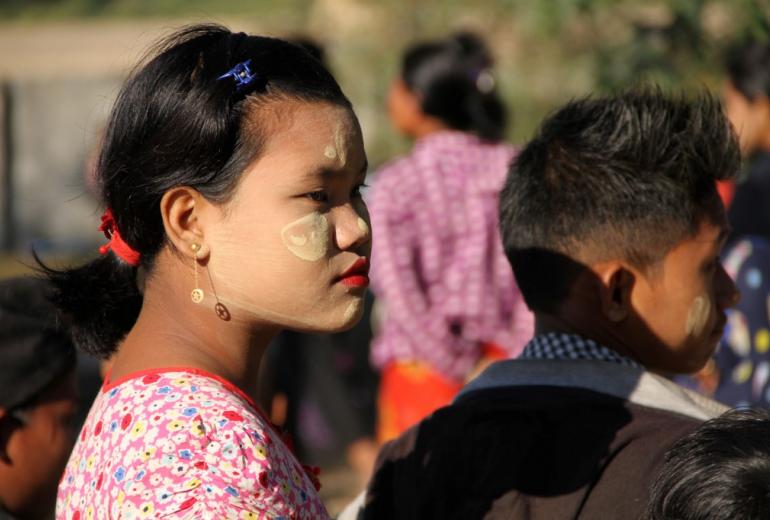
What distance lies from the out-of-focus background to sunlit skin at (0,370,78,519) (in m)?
0.46

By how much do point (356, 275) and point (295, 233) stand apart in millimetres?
137

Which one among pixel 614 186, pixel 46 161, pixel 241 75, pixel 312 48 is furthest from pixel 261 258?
pixel 46 161

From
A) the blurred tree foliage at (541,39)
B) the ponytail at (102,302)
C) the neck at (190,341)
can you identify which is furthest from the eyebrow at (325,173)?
the blurred tree foliage at (541,39)

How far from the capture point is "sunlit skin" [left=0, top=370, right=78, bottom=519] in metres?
2.69

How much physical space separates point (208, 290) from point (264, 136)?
25cm

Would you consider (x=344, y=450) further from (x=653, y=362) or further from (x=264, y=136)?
(x=264, y=136)

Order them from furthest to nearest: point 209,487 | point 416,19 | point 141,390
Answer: point 416,19, point 141,390, point 209,487

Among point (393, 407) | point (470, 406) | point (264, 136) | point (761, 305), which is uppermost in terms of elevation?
point (264, 136)

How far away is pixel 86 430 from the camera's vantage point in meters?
1.78

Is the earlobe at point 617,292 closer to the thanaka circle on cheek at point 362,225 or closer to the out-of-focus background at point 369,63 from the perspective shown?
the thanaka circle on cheek at point 362,225

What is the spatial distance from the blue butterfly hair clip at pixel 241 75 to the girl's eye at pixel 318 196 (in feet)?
0.62

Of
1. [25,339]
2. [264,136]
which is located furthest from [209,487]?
[25,339]

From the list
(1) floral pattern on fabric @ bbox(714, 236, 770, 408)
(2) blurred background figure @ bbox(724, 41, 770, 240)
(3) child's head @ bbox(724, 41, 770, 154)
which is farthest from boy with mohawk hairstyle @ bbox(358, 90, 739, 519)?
(3) child's head @ bbox(724, 41, 770, 154)

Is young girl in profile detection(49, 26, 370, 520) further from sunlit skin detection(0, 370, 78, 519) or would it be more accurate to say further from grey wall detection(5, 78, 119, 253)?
grey wall detection(5, 78, 119, 253)
